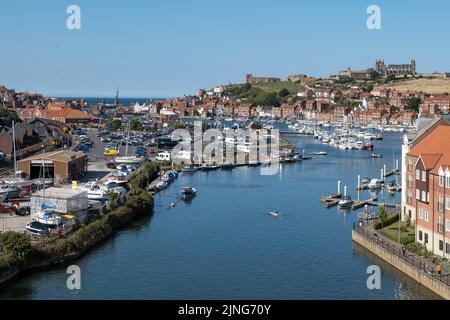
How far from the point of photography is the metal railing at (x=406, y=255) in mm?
9305

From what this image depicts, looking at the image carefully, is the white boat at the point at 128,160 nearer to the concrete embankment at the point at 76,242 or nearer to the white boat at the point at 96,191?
the white boat at the point at 96,191

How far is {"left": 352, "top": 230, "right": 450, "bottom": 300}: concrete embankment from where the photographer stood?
9.08 metres

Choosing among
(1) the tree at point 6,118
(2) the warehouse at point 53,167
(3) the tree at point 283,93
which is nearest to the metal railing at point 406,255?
(2) the warehouse at point 53,167

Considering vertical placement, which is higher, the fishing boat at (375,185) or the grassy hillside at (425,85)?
the grassy hillside at (425,85)

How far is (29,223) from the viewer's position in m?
12.2

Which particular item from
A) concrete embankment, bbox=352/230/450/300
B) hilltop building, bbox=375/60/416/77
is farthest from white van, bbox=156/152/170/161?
hilltop building, bbox=375/60/416/77

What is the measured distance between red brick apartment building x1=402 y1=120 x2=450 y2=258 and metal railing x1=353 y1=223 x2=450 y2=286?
36 cm

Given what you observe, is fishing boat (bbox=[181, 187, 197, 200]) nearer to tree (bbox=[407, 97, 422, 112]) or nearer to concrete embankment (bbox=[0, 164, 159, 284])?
concrete embankment (bbox=[0, 164, 159, 284])

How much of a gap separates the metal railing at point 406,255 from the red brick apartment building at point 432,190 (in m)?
0.36

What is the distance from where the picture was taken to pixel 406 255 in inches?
419

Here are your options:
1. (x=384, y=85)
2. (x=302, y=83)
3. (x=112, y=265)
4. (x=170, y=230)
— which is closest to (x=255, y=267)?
(x=112, y=265)

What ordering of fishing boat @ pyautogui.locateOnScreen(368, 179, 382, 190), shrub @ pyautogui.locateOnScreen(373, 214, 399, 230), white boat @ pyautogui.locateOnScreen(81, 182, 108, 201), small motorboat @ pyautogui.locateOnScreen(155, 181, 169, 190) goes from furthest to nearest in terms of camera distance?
fishing boat @ pyautogui.locateOnScreen(368, 179, 382, 190) < small motorboat @ pyautogui.locateOnScreen(155, 181, 169, 190) < white boat @ pyautogui.locateOnScreen(81, 182, 108, 201) < shrub @ pyautogui.locateOnScreen(373, 214, 399, 230)

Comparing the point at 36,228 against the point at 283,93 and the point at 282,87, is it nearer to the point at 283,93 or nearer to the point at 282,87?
the point at 283,93

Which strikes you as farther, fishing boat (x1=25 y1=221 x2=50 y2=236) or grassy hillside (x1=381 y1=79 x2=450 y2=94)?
grassy hillside (x1=381 y1=79 x2=450 y2=94)
